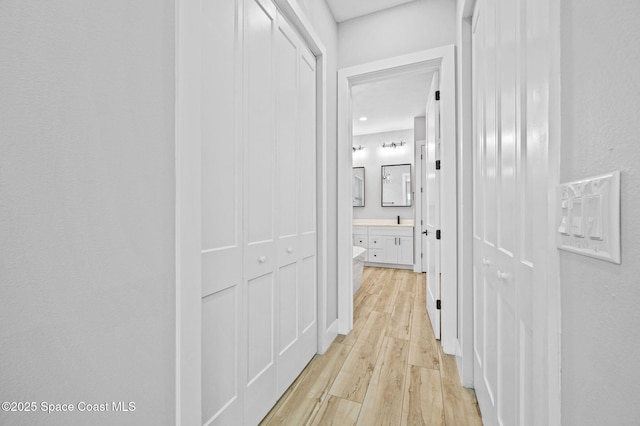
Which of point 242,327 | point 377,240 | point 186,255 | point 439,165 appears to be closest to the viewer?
point 186,255

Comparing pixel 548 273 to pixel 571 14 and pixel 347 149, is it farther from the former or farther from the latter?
pixel 347 149

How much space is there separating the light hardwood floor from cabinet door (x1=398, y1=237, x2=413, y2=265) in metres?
2.35

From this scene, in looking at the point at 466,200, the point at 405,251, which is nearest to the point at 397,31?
the point at 466,200

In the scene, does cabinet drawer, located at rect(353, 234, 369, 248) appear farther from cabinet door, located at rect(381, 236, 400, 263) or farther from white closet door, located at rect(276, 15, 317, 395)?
white closet door, located at rect(276, 15, 317, 395)

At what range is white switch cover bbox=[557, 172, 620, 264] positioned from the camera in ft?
1.25

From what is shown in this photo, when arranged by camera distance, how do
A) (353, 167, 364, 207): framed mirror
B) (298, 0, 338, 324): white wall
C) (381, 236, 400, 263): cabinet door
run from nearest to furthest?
(298, 0, 338, 324): white wall → (381, 236, 400, 263): cabinet door → (353, 167, 364, 207): framed mirror

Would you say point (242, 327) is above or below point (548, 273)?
below

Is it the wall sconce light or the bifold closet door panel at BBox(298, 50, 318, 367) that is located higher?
the wall sconce light

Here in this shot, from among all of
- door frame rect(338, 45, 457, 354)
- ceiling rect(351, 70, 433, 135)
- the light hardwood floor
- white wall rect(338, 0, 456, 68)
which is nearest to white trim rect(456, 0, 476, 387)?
the light hardwood floor
